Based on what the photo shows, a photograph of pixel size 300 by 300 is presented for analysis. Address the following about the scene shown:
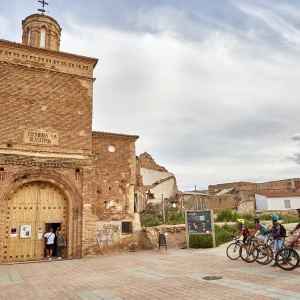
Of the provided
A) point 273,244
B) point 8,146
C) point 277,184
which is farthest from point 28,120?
point 277,184

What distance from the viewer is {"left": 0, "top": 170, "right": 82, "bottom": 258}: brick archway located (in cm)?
1568

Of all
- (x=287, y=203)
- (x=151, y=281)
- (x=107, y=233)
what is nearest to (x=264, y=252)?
(x=151, y=281)

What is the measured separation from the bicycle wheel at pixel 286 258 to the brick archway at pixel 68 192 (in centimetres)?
955

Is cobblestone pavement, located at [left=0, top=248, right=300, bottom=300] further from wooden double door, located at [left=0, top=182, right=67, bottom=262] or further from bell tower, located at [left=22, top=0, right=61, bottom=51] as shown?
bell tower, located at [left=22, top=0, right=61, bottom=51]

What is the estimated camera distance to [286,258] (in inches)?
398

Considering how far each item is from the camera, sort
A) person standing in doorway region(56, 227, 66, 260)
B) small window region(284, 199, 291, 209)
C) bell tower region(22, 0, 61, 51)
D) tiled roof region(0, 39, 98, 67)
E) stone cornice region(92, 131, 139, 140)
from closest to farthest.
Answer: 1. person standing in doorway region(56, 227, 66, 260)
2. tiled roof region(0, 39, 98, 67)
3. bell tower region(22, 0, 61, 51)
4. stone cornice region(92, 131, 139, 140)
5. small window region(284, 199, 291, 209)

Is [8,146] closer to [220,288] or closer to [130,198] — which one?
[130,198]

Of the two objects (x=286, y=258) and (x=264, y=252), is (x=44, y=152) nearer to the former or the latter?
(x=264, y=252)

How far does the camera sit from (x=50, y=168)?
16.4 meters

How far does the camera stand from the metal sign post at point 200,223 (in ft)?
58.1

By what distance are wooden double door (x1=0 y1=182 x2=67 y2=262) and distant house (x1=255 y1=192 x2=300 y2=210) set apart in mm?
30626

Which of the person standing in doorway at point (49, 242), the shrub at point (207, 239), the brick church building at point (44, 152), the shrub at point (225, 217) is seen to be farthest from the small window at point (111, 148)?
the shrub at point (225, 217)

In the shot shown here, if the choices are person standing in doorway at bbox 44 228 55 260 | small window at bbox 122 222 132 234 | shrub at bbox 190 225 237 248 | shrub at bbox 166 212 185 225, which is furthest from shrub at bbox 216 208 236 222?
person standing in doorway at bbox 44 228 55 260

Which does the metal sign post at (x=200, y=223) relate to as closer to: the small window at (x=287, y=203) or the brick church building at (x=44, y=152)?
the brick church building at (x=44, y=152)
